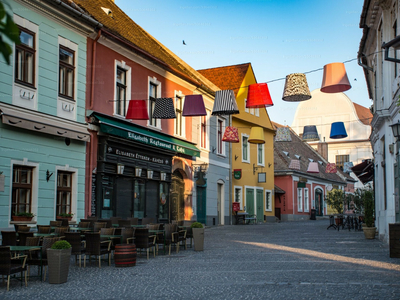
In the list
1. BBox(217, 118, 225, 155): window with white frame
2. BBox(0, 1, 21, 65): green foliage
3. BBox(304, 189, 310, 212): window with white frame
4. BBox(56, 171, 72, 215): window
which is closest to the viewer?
BBox(0, 1, 21, 65): green foliage

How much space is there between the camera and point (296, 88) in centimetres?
1647

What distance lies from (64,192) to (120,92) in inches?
209

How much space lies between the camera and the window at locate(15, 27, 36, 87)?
1455 cm

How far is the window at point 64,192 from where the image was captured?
16203 millimetres

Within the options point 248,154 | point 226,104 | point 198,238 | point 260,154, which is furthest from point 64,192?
point 260,154

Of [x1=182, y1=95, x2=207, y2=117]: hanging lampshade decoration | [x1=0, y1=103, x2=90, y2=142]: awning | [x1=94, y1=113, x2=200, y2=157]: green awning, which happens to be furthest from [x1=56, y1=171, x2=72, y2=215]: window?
[x1=182, y1=95, x2=207, y2=117]: hanging lampshade decoration

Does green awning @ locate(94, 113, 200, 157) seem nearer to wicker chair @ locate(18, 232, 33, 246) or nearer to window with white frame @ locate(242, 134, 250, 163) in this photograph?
wicker chair @ locate(18, 232, 33, 246)

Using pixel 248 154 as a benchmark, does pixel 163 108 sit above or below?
above

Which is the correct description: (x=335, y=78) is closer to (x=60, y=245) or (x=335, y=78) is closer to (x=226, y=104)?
(x=226, y=104)

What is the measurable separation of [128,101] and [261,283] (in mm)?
12831

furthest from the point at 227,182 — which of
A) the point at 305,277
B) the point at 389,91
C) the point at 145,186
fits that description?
the point at 305,277

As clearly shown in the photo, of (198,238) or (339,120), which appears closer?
Answer: (198,238)

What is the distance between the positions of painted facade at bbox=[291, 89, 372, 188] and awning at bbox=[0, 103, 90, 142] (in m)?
44.6

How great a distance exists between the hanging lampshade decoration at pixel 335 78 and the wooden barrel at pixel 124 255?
7.61m
